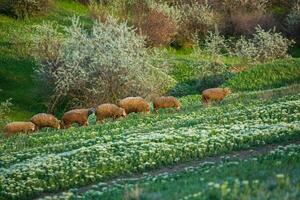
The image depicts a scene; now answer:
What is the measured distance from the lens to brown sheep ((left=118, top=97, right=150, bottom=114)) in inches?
1177

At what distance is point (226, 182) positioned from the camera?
943cm

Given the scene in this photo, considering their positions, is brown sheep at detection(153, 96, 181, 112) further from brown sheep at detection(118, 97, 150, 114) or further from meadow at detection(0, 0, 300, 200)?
brown sheep at detection(118, 97, 150, 114)

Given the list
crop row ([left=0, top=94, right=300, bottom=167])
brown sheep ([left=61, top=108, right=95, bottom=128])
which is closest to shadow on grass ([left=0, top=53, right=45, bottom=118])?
brown sheep ([left=61, top=108, right=95, bottom=128])

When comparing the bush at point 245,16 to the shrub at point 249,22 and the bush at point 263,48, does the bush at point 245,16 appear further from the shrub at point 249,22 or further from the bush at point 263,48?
the bush at point 263,48

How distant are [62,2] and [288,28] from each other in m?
26.9

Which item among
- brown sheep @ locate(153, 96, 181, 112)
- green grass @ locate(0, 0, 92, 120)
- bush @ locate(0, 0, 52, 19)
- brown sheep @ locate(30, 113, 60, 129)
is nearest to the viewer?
brown sheep @ locate(30, 113, 60, 129)

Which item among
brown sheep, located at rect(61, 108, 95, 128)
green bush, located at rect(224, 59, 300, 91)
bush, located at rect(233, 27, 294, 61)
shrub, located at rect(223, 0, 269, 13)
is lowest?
brown sheep, located at rect(61, 108, 95, 128)

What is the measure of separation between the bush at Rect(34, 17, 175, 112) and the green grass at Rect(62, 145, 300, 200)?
2267 cm

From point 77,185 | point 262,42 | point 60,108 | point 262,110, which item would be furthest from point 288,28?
point 77,185

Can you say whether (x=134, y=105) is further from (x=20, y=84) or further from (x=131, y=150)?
(x=20, y=84)

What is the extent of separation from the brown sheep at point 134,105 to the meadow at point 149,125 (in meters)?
0.73

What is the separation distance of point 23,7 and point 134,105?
29.5m

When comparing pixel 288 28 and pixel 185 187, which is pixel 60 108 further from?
pixel 288 28

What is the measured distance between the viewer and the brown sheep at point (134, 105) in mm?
29906
